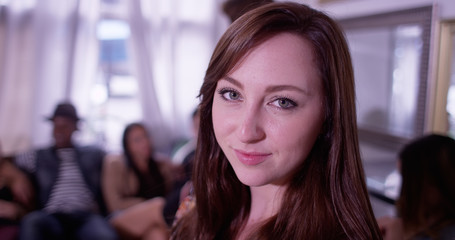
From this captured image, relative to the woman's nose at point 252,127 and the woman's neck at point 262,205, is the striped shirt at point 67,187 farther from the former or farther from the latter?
the woman's nose at point 252,127

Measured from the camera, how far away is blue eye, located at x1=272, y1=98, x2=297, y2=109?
57 centimetres

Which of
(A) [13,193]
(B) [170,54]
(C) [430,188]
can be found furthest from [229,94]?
(B) [170,54]

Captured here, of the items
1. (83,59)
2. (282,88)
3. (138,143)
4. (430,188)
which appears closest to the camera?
(282,88)

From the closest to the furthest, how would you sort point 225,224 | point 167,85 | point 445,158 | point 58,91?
point 225,224, point 445,158, point 58,91, point 167,85

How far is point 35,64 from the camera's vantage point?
2.73 metres

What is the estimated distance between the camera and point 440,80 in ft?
5.24

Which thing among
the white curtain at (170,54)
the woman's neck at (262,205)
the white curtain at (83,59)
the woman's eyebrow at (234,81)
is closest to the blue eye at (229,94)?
the woman's eyebrow at (234,81)

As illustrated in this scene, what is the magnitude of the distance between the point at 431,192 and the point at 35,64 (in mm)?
2563

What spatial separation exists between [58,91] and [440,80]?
245 centimetres

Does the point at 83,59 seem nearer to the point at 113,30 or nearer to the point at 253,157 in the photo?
the point at 113,30

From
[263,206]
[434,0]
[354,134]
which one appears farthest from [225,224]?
[434,0]

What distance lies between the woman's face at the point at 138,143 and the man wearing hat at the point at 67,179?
0.71 ft

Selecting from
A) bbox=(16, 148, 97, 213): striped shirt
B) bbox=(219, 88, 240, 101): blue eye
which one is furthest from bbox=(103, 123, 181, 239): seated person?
bbox=(219, 88, 240, 101): blue eye

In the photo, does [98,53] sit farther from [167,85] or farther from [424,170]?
[424,170]
